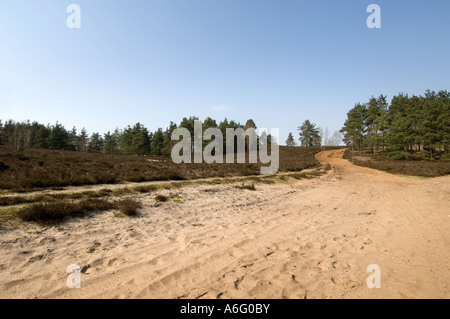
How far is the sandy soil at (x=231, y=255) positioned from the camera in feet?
10.1

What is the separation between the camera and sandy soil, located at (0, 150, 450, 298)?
3.09m

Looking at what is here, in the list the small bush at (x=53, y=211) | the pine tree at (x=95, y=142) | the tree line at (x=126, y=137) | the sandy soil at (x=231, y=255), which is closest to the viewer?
the sandy soil at (x=231, y=255)

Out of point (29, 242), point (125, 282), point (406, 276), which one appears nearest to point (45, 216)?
point (29, 242)

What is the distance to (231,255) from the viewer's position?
4.26 metres

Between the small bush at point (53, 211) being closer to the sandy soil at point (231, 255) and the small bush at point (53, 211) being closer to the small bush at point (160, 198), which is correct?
the sandy soil at point (231, 255)

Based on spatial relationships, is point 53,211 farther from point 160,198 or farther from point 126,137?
point 126,137

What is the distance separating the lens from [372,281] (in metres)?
3.34

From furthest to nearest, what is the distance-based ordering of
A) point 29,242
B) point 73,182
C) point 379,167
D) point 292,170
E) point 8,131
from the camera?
1. point 8,131
2. point 379,167
3. point 292,170
4. point 73,182
5. point 29,242

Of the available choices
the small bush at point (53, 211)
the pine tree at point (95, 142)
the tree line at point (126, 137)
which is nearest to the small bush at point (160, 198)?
the small bush at point (53, 211)

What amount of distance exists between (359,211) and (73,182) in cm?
1391

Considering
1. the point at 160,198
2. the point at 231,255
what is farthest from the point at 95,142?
the point at 231,255

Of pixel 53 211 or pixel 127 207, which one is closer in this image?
pixel 53 211

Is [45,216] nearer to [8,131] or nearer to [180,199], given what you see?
[180,199]

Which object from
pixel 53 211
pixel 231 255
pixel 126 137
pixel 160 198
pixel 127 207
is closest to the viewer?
pixel 231 255
